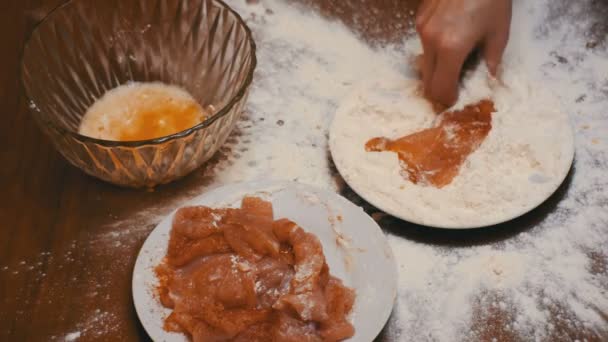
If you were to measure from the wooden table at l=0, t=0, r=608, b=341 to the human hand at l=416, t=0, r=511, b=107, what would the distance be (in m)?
0.31

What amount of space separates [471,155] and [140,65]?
2.52ft

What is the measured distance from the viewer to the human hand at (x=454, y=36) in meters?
1.24

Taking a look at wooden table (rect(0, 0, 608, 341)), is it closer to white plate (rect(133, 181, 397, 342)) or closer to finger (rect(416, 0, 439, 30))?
white plate (rect(133, 181, 397, 342))

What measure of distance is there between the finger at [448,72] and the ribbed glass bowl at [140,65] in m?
0.39

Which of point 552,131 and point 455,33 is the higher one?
point 455,33

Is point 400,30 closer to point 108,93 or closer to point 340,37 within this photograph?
point 340,37

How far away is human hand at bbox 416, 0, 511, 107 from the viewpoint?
48.8 inches

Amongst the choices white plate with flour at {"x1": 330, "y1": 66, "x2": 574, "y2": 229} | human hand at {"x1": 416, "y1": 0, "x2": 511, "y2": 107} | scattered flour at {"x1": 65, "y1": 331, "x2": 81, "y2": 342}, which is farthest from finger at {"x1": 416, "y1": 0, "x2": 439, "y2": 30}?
scattered flour at {"x1": 65, "y1": 331, "x2": 81, "y2": 342}

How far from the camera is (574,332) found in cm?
101

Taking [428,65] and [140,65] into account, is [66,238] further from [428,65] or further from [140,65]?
[428,65]

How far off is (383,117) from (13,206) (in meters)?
0.77

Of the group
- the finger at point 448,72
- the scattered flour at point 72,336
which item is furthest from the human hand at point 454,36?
the scattered flour at point 72,336

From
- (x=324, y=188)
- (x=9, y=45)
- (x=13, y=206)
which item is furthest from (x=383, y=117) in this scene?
(x=9, y=45)

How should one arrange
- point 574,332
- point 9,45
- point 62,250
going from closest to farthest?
1. point 574,332
2. point 62,250
3. point 9,45
